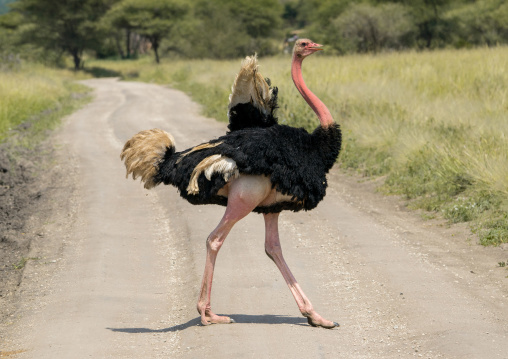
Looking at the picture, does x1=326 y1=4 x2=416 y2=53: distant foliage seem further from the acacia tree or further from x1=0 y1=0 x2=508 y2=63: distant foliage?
the acacia tree

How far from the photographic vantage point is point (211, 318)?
530 cm

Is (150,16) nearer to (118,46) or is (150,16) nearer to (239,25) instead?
(239,25)

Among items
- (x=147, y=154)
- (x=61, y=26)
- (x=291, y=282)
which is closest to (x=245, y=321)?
(x=291, y=282)

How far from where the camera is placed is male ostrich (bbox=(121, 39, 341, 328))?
16.2ft

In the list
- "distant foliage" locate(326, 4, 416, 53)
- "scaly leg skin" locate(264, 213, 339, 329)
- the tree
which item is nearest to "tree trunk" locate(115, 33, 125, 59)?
the tree

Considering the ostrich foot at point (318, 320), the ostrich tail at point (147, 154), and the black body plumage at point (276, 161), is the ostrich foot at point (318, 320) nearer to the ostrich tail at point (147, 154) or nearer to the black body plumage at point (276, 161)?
the black body plumage at point (276, 161)

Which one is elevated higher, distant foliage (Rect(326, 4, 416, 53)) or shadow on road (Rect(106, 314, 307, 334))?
distant foliage (Rect(326, 4, 416, 53))

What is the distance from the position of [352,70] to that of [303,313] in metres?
15.2

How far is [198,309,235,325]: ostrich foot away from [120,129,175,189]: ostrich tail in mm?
987

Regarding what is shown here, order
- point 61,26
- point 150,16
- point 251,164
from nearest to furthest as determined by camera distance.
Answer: point 251,164 → point 61,26 → point 150,16

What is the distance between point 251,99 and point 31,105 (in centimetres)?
1530

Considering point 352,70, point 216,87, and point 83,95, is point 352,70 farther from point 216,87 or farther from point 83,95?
point 83,95

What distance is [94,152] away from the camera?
44.5 feet

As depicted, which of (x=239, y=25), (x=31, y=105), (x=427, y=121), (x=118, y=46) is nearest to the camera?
(x=427, y=121)
